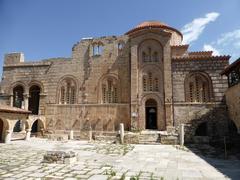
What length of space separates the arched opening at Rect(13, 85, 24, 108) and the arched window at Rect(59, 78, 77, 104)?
187 inches

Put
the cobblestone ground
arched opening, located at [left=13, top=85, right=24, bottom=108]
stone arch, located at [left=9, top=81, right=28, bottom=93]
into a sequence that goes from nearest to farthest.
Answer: the cobblestone ground, stone arch, located at [left=9, top=81, right=28, bottom=93], arched opening, located at [left=13, top=85, right=24, bottom=108]

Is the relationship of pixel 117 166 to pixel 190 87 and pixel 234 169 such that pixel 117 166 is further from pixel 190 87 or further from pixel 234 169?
pixel 190 87

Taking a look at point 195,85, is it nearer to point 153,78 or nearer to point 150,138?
point 153,78

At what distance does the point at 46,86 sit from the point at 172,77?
480 inches

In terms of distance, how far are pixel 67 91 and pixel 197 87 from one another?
12.0 m

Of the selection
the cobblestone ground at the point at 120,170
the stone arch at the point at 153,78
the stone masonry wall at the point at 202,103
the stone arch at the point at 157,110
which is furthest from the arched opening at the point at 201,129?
the cobblestone ground at the point at 120,170

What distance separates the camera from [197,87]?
1881cm

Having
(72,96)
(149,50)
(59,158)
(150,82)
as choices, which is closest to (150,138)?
(150,82)

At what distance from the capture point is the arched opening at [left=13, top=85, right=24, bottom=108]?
23.3 m

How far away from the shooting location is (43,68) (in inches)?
890

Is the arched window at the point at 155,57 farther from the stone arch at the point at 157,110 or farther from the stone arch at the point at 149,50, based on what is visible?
the stone arch at the point at 157,110

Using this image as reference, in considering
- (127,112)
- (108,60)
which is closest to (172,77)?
(127,112)

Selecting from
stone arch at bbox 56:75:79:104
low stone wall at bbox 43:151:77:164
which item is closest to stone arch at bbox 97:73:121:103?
stone arch at bbox 56:75:79:104

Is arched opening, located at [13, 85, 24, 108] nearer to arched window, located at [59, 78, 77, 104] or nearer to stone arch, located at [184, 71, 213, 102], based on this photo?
arched window, located at [59, 78, 77, 104]
